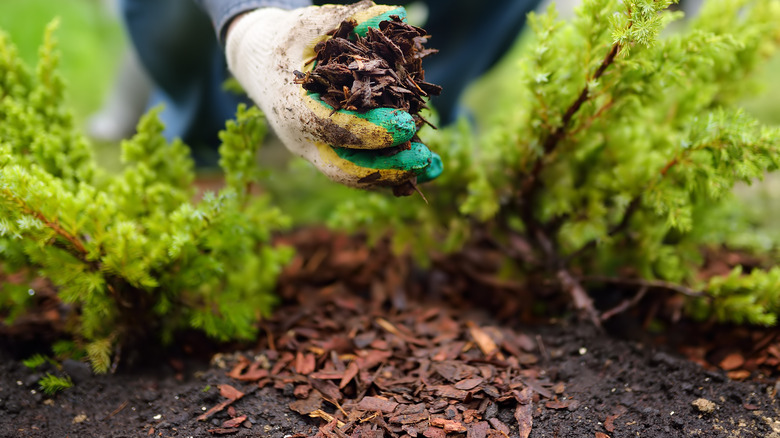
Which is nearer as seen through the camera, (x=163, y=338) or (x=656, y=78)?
(x=656, y=78)

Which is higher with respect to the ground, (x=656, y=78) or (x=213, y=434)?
(x=656, y=78)

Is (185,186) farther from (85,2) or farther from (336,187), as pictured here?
(85,2)

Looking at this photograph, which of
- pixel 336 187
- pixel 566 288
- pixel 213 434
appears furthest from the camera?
pixel 336 187

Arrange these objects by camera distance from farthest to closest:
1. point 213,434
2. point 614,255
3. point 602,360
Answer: point 614,255
point 602,360
point 213,434

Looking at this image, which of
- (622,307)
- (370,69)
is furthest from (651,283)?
(370,69)

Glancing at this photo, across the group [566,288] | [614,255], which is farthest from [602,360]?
[614,255]

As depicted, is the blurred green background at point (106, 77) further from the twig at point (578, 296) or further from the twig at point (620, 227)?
the twig at point (578, 296)
